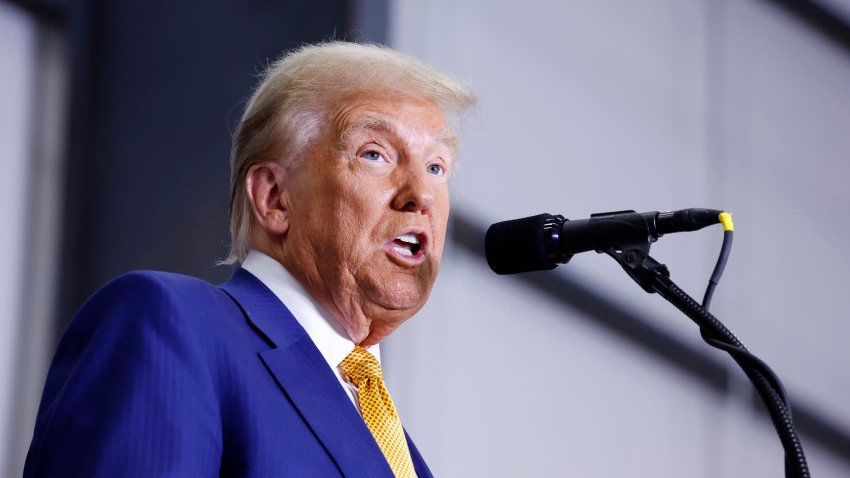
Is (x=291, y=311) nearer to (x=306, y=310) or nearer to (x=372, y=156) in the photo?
(x=306, y=310)

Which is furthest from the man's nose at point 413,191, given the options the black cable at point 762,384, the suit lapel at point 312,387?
the black cable at point 762,384

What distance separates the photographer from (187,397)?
1116 millimetres

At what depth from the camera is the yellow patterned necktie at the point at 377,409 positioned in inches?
53.1

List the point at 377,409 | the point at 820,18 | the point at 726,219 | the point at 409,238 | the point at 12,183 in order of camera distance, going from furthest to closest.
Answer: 1. the point at 820,18
2. the point at 12,183
3. the point at 409,238
4. the point at 377,409
5. the point at 726,219

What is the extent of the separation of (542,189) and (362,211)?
1.28 meters

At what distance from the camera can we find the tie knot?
141 centimetres

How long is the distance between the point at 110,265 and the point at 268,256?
0.90 meters

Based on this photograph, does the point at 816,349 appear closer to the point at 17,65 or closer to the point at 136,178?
the point at 136,178

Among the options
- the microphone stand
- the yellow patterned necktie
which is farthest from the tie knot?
the microphone stand

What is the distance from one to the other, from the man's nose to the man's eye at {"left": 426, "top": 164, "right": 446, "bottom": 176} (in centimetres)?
5

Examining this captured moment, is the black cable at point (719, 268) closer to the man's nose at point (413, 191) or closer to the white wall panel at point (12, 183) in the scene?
the man's nose at point (413, 191)

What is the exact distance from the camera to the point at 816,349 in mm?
2768

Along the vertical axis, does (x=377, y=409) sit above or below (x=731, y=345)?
below

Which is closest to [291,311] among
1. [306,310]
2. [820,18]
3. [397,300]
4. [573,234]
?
[306,310]
